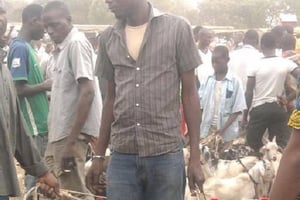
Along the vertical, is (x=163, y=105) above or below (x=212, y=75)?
above

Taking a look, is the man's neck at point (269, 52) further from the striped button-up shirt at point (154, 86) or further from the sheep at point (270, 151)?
the striped button-up shirt at point (154, 86)

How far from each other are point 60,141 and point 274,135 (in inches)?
157

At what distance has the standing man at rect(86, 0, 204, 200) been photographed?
12.1 feet

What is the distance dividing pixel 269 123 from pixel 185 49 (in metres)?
4.50

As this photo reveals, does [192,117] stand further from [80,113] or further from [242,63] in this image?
[242,63]

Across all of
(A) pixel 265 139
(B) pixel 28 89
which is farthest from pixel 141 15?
(A) pixel 265 139

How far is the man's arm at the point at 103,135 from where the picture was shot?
3.96 meters

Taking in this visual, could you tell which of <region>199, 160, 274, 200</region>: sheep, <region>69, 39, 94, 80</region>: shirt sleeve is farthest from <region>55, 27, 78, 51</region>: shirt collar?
<region>199, 160, 274, 200</region>: sheep

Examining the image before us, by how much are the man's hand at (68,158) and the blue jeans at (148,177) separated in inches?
35.6

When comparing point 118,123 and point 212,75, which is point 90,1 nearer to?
point 212,75

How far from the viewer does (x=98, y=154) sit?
4.03m

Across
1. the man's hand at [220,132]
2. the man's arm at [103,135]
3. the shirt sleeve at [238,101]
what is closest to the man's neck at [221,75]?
the shirt sleeve at [238,101]

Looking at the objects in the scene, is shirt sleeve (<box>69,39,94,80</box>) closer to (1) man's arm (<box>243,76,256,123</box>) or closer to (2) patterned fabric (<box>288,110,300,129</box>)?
(2) patterned fabric (<box>288,110,300,129</box>)

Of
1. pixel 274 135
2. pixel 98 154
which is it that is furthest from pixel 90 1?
pixel 98 154
